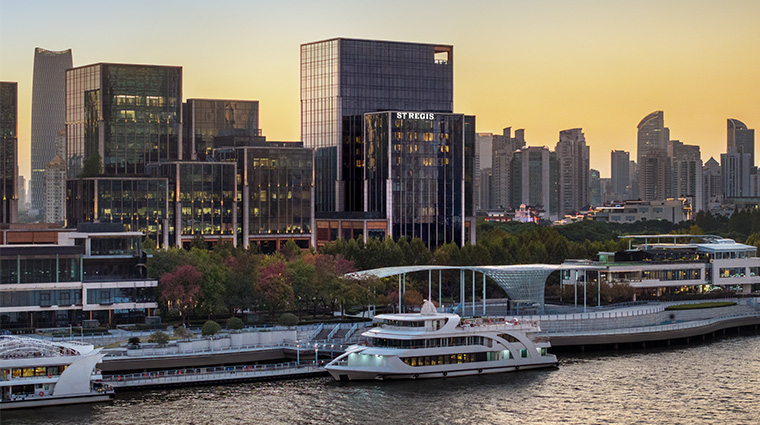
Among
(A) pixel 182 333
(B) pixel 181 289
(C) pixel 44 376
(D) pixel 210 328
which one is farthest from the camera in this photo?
(B) pixel 181 289

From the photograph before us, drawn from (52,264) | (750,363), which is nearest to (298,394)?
(52,264)

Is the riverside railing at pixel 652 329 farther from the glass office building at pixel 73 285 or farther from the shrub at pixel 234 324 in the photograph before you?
the glass office building at pixel 73 285

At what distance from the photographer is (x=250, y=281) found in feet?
438

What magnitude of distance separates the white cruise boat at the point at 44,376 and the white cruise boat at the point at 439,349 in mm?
20730

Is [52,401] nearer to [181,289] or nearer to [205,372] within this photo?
[205,372]

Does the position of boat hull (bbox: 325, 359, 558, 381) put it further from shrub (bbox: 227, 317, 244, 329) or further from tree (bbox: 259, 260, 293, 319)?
tree (bbox: 259, 260, 293, 319)

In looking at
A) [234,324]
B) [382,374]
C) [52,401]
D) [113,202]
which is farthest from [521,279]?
[113,202]

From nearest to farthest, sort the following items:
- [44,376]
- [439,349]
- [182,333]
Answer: [44,376] < [439,349] < [182,333]

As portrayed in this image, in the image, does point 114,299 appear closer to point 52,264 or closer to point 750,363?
point 52,264

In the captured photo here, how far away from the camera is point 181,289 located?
12644cm

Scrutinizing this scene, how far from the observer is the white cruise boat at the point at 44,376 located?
9281 centimetres

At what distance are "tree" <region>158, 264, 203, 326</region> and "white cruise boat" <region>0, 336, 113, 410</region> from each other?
3113cm

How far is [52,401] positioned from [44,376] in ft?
7.12

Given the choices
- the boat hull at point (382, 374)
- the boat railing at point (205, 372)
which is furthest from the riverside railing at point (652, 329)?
the boat railing at point (205, 372)
